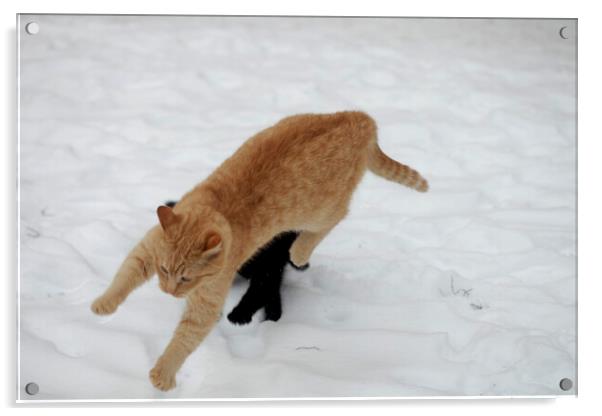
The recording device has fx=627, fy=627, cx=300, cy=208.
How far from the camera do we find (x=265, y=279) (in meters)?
1.57

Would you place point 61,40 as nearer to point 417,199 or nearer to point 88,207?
point 88,207

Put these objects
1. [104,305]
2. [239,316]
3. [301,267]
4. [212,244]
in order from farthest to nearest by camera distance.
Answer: [301,267] < [239,316] < [104,305] < [212,244]

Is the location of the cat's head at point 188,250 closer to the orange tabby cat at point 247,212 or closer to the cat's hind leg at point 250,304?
the orange tabby cat at point 247,212

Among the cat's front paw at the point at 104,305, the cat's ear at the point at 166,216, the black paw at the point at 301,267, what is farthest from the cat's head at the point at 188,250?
the black paw at the point at 301,267

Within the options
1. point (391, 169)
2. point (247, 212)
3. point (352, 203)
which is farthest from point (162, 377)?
point (391, 169)

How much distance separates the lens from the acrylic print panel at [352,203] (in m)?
1.50

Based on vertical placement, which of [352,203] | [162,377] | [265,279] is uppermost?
[352,203]

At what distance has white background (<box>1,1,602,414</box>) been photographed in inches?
60.2

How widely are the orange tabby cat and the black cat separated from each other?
0.12 ft

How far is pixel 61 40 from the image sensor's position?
1.57m

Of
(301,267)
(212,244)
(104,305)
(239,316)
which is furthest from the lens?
(301,267)
